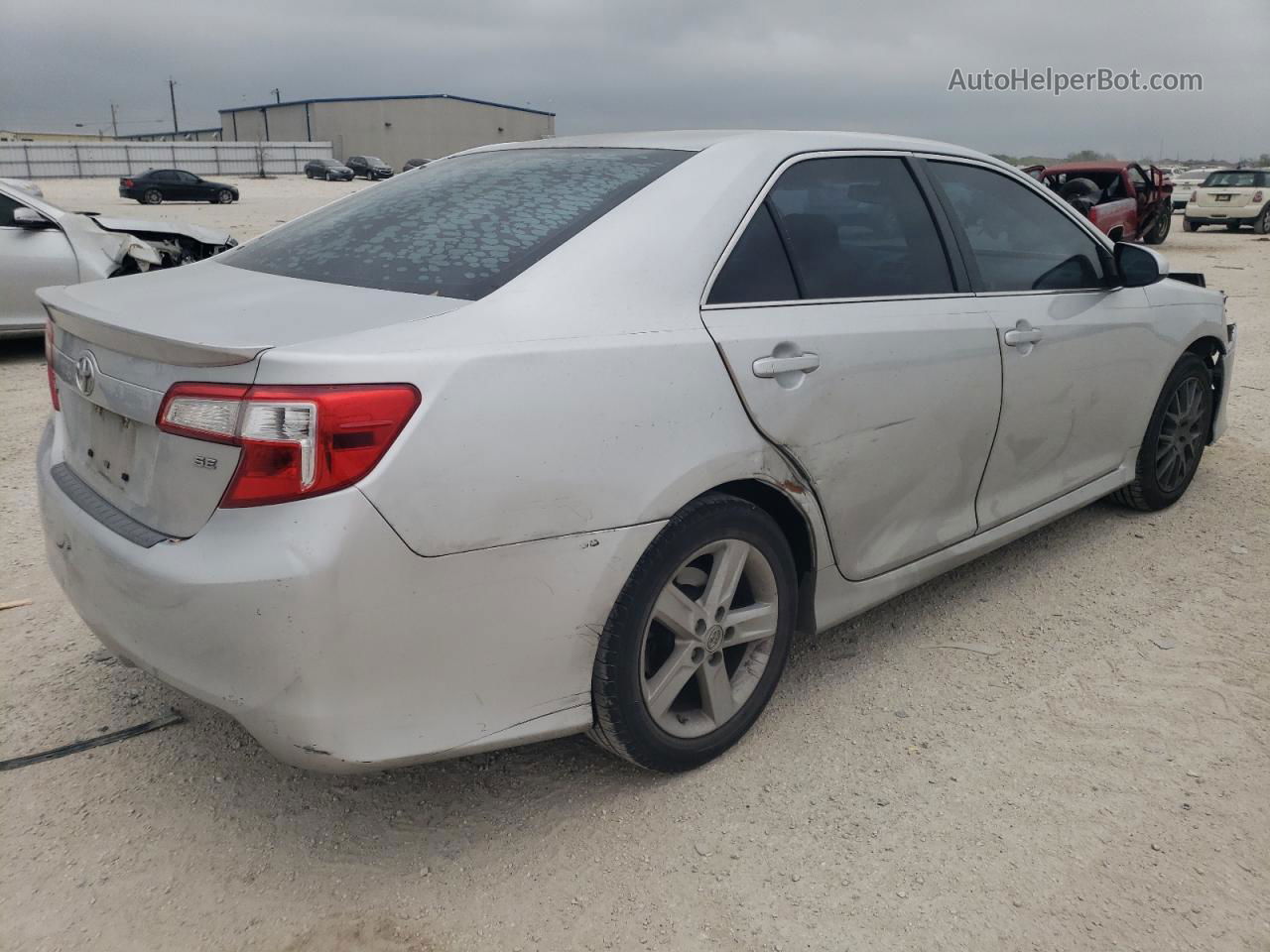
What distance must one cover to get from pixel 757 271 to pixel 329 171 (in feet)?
179

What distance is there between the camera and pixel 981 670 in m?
3.27

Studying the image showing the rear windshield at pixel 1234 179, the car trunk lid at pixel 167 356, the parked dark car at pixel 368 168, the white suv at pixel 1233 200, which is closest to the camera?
the car trunk lid at pixel 167 356

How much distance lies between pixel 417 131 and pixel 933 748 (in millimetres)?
82125

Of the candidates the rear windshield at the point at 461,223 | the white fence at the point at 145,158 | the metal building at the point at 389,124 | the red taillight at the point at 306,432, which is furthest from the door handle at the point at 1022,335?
the metal building at the point at 389,124

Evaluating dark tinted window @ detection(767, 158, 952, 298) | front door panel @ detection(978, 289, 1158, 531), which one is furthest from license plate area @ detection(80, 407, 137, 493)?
front door panel @ detection(978, 289, 1158, 531)

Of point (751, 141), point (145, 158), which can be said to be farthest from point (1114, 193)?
point (145, 158)

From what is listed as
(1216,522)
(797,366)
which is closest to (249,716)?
(797,366)

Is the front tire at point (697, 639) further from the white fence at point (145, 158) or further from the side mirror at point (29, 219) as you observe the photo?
the white fence at point (145, 158)

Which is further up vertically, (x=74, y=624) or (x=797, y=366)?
(x=797, y=366)

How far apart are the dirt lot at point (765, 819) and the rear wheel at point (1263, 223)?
77.3 ft

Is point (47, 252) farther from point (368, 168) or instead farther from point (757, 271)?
point (368, 168)

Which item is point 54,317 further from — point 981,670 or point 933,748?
point 981,670

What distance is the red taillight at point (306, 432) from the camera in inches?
76.4

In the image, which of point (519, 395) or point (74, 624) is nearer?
point (519, 395)
